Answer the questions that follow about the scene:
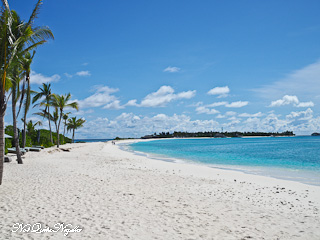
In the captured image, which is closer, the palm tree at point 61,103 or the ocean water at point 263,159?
the ocean water at point 263,159

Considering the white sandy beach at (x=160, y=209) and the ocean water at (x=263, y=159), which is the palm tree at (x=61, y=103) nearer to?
the ocean water at (x=263, y=159)

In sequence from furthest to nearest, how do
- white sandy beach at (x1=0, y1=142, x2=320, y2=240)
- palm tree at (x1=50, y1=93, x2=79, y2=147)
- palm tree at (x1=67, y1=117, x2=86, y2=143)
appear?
palm tree at (x1=67, y1=117, x2=86, y2=143), palm tree at (x1=50, y1=93, x2=79, y2=147), white sandy beach at (x1=0, y1=142, x2=320, y2=240)

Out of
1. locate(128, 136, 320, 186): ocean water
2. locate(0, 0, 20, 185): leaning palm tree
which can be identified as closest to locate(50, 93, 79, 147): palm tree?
locate(128, 136, 320, 186): ocean water

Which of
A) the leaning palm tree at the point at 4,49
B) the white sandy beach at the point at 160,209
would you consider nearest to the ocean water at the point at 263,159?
the white sandy beach at the point at 160,209

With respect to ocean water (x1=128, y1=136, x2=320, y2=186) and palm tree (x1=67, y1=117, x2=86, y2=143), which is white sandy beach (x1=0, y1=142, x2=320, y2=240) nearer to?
ocean water (x1=128, y1=136, x2=320, y2=186)

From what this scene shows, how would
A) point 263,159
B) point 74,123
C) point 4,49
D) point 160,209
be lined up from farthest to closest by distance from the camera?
1. point 74,123
2. point 263,159
3. point 4,49
4. point 160,209

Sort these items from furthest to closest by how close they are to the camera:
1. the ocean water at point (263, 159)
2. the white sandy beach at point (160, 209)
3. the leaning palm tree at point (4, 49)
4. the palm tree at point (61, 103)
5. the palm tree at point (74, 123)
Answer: the palm tree at point (74, 123), the palm tree at point (61, 103), the ocean water at point (263, 159), the leaning palm tree at point (4, 49), the white sandy beach at point (160, 209)

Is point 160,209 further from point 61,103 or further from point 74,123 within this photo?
point 74,123

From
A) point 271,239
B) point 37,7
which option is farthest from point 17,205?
point 37,7

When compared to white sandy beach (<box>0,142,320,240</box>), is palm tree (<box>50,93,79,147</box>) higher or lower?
higher

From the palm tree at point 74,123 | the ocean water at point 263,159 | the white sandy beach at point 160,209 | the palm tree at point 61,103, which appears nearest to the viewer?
the white sandy beach at point 160,209

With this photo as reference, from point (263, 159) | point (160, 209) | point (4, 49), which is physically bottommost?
point (263, 159)

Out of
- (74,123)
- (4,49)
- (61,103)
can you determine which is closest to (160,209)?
(4,49)

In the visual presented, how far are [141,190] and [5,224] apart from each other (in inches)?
155
